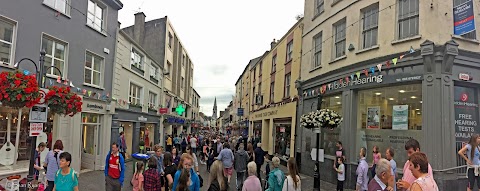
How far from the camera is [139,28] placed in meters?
32.3

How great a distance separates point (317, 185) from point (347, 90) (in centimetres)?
403

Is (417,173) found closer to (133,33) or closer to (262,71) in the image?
(262,71)

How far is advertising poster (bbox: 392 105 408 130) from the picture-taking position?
10695 millimetres

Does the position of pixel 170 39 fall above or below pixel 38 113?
above

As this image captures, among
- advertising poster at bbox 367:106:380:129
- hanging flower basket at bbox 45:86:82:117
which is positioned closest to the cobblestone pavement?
advertising poster at bbox 367:106:380:129

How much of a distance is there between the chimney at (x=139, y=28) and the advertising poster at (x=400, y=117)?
2629 cm

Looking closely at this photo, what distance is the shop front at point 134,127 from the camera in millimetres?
19750

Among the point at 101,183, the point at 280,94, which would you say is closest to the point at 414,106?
the point at 101,183

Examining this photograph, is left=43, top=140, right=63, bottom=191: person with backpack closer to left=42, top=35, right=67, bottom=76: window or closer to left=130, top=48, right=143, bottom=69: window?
left=42, top=35, right=67, bottom=76: window

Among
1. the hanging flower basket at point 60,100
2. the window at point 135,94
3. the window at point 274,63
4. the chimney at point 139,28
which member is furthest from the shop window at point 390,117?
the chimney at point 139,28

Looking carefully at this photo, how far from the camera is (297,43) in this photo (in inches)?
Answer: 777

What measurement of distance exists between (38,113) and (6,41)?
4294 mm

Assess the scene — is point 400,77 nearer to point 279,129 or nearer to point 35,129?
point 35,129

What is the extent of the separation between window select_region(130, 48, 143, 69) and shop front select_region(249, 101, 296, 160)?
947 cm
